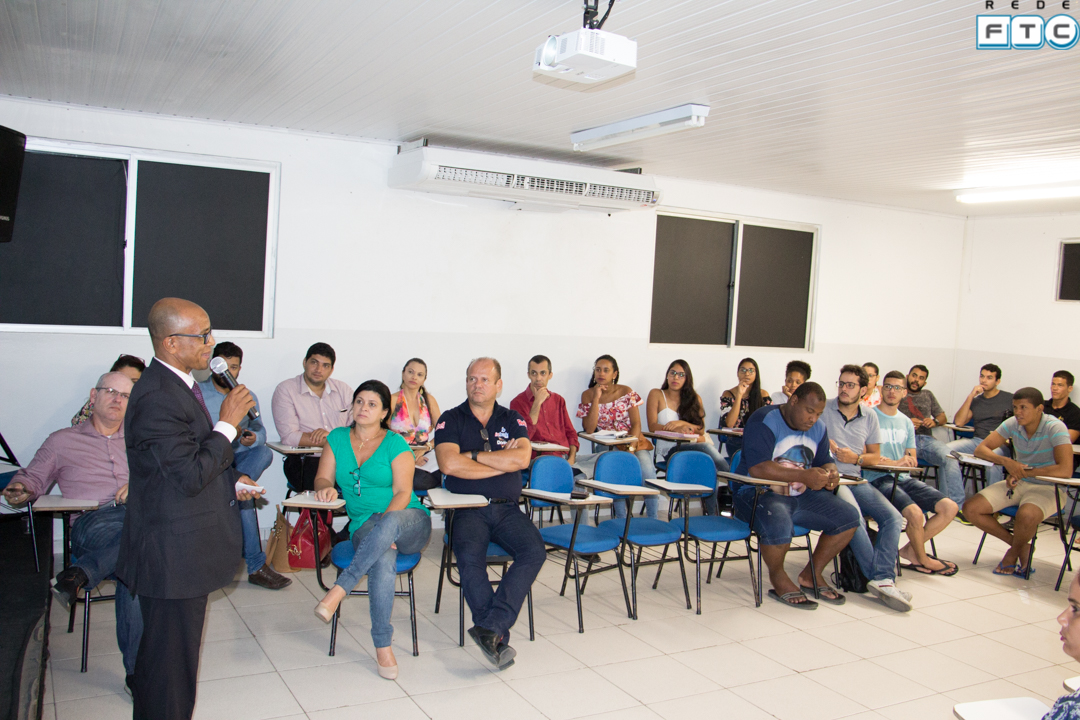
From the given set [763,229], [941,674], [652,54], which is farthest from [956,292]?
[652,54]

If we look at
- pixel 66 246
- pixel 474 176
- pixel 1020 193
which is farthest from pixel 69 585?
pixel 1020 193

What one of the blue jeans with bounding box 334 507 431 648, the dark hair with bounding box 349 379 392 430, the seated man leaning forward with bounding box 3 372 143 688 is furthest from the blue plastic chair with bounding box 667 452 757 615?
the seated man leaning forward with bounding box 3 372 143 688

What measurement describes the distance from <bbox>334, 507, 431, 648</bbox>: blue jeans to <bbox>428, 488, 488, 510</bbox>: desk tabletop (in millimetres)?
154

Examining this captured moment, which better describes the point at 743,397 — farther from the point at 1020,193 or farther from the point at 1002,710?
the point at 1002,710

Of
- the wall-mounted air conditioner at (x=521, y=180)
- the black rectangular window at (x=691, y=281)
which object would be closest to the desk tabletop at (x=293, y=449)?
the wall-mounted air conditioner at (x=521, y=180)

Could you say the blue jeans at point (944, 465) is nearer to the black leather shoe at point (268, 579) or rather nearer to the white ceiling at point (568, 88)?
the white ceiling at point (568, 88)

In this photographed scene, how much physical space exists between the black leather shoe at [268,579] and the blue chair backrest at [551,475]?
1.61 metres

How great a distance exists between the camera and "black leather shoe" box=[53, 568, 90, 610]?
10.7 feet

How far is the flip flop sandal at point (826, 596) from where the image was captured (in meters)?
4.88

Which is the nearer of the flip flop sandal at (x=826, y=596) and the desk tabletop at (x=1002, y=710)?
the desk tabletop at (x=1002, y=710)

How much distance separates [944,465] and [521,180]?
4.66m

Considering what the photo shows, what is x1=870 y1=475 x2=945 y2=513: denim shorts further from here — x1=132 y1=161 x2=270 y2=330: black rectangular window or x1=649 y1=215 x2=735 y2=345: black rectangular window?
x1=132 y1=161 x2=270 y2=330: black rectangular window

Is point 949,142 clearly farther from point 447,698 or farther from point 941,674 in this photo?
point 447,698

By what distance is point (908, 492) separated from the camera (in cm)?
564
